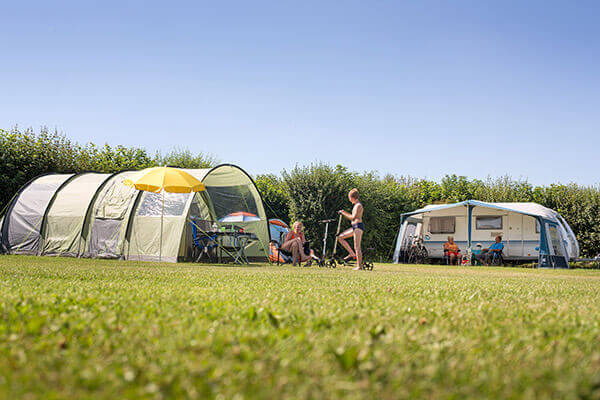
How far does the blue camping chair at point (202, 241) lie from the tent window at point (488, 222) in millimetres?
10848

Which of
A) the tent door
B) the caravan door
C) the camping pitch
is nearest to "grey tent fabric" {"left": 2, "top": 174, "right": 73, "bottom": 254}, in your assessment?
the camping pitch

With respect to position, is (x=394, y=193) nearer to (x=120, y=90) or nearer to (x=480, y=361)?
(x=120, y=90)

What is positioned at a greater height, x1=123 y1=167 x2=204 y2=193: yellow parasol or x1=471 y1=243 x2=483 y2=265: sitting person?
x1=123 y1=167 x2=204 y2=193: yellow parasol

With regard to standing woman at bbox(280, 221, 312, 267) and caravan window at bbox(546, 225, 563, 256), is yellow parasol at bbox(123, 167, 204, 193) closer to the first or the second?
standing woman at bbox(280, 221, 312, 267)

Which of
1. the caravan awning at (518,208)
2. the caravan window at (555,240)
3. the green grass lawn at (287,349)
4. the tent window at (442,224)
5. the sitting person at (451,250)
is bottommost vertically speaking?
the green grass lawn at (287,349)

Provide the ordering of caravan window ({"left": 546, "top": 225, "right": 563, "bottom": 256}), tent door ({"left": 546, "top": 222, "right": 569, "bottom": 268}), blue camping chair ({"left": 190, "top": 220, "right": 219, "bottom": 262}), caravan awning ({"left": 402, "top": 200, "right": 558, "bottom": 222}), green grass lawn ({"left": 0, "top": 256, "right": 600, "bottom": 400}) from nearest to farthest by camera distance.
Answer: green grass lawn ({"left": 0, "top": 256, "right": 600, "bottom": 400}) < blue camping chair ({"left": 190, "top": 220, "right": 219, "bottom": 262}) < caravan awning ({"left": 402, "top": 200, "right": 558, "bottom": 222}) < tent door ({"left": 546, "top": 222, "right": 569, "bottom": 268}) < caravan window ({"left": 546, "top": 225, "right": 563, "bottom": 256})

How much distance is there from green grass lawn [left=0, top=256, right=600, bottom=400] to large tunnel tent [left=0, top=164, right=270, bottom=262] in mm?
8226

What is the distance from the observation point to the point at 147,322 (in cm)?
211

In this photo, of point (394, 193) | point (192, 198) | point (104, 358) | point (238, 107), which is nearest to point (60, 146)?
point (238, 107)

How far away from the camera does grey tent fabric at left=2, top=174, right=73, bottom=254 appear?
11969 mm

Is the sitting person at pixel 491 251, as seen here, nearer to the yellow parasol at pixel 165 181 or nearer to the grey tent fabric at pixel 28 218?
the yellow parasol at pixel 165 181

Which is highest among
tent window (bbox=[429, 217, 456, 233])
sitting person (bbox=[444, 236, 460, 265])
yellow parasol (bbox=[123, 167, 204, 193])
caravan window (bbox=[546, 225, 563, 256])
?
yellow parasol (bbox=[123, 167, 204, 193])

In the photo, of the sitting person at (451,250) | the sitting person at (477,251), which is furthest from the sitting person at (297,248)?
the sitting person at (477,251)

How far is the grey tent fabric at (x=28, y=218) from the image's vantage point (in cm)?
1197
